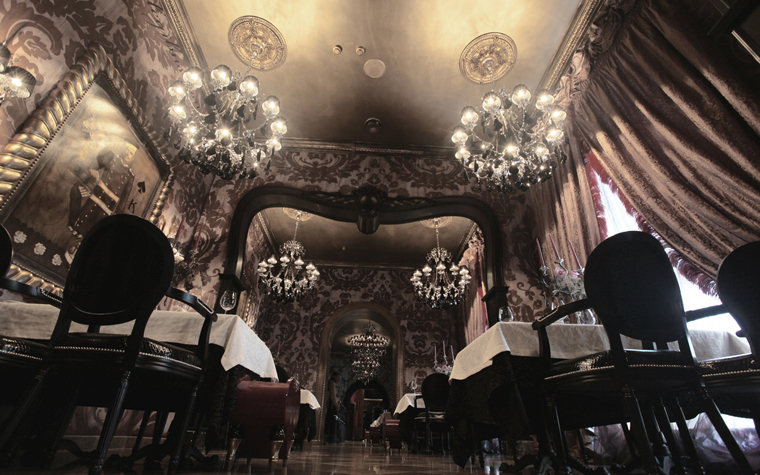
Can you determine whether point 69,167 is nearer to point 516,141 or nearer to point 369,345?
point 516,141

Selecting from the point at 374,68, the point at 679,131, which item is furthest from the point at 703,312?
the point at 374,68

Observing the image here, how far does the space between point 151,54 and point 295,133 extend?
6.40 ft

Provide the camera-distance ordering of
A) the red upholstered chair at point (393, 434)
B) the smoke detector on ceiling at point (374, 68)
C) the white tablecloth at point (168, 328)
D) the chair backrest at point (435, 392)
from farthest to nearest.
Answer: the red upholstered chair at point (393, 434)
the smoke detector on ceiling at point (374, 68)
the chair backrest at point (435, 392)
the white tablecloth at point (168, 328)

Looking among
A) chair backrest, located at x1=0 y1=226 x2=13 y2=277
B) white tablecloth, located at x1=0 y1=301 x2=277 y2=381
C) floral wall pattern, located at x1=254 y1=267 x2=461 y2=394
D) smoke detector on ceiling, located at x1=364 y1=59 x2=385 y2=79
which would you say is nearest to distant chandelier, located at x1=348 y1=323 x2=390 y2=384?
floral wall pattern, located at x1=254 y1=267 x2=461 y2=394

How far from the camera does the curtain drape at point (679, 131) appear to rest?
213 cm

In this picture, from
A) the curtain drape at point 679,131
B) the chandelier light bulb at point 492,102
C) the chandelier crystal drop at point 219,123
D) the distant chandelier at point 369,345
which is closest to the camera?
the curtain drape at point 679,131

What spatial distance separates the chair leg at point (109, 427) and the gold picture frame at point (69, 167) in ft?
5.94

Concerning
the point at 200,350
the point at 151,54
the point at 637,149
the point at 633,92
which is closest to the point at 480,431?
the point at 200,350

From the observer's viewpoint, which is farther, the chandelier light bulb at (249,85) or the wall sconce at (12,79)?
the chandelier light bulb at (249,85)

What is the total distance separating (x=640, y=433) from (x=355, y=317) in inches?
315

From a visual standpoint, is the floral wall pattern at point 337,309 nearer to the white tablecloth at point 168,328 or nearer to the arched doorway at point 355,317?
the arched doorway at point 355,317

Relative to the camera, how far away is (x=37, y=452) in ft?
5.76

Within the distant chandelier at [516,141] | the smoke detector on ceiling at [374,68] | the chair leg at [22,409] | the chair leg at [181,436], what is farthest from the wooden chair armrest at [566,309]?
the smoke detector on ceiling at [374,68]

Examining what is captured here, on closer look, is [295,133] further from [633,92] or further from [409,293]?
[409,293]
